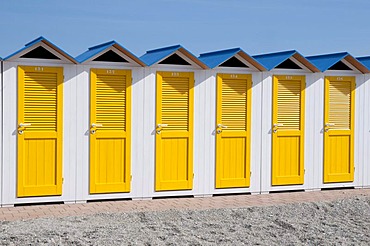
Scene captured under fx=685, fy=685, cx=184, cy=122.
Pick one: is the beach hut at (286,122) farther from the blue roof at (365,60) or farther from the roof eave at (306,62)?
the blue roof at (365,60)

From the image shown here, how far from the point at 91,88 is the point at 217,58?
251 centimetres

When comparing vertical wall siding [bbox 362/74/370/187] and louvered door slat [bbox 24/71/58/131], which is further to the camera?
vertical wall siding [bbox 362/74/370/187]

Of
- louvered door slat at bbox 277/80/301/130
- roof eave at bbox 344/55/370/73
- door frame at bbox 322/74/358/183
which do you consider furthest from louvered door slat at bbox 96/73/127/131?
roof eave at bbox 344/55/370/73

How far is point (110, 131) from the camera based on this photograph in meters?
11.4

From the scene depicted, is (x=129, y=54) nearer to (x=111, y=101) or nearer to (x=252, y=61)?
(x=111, y=101)

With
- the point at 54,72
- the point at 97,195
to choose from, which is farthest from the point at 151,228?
the point at 54,72

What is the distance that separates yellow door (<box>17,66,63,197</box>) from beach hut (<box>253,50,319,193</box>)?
378 cm

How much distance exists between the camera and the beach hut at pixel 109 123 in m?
11.2

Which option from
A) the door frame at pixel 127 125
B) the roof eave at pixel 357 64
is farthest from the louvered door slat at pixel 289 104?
the door frame at pixel 127 125

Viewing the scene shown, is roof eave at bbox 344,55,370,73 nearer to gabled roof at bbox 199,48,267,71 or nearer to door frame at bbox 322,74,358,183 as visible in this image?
door frame at bbox 322,74,358,183

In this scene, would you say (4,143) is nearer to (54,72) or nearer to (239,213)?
(54,72)

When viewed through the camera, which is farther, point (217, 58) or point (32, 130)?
point (217, 58)

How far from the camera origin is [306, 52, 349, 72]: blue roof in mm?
12898

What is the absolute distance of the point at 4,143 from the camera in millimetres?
10820
